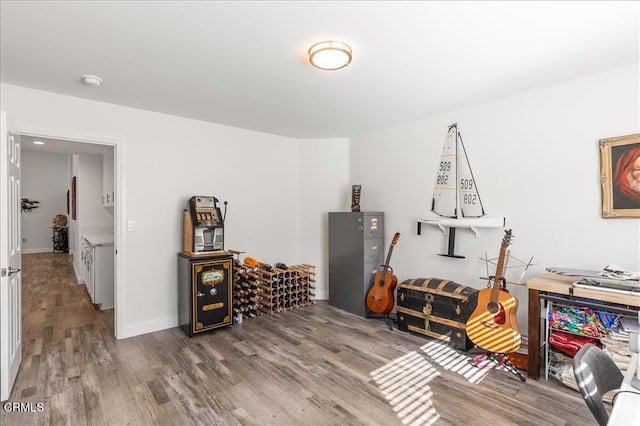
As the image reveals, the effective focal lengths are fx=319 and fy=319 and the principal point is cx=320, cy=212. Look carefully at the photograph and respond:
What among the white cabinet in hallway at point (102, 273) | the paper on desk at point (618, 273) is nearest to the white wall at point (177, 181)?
the white cabinet in hallway at point (102, 273)

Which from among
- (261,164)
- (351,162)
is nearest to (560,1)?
(351,162)

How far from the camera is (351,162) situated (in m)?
4.96

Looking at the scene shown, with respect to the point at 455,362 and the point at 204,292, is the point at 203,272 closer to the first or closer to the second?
the point at 204,292

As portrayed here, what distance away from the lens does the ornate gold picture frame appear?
98.7 inches

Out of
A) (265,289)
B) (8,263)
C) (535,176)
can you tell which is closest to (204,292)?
(265,289)

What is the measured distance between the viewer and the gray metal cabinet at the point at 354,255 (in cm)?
420

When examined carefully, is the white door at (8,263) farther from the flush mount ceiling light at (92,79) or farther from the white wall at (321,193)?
the white wall at (321,193)

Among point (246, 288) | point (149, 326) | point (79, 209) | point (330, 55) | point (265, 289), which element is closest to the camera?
point (330, 55)

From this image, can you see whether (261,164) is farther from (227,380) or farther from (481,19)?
(481,19)

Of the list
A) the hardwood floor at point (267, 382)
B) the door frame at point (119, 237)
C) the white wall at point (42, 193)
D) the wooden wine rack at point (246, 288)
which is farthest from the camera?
the white wall at point (42, 193)

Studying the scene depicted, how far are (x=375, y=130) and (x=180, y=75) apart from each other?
2708 millimetres

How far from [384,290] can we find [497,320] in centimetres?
139

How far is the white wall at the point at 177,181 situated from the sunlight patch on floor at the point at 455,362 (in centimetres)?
211

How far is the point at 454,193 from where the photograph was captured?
12.1ft
